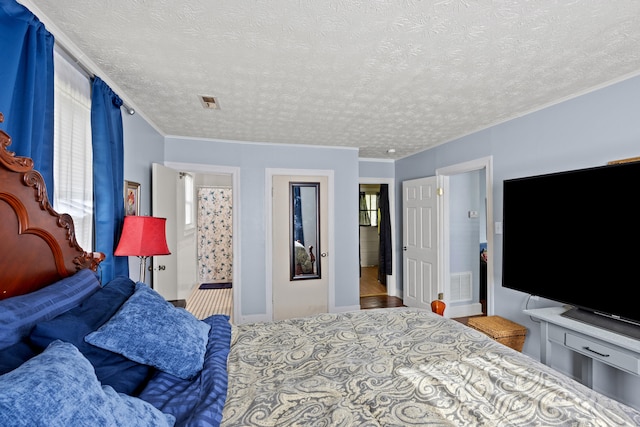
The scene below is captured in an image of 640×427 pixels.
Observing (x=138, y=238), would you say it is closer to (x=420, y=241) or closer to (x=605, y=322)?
(x=605, y=322)

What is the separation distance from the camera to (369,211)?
850 cm

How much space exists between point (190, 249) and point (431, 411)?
5478 millimetres

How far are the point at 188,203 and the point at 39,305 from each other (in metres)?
4.84

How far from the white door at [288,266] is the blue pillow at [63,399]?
3.32m

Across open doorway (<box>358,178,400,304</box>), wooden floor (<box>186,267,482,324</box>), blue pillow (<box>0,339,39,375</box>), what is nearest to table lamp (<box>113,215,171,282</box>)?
blue pillow (<box>0,339,39,375</box>)

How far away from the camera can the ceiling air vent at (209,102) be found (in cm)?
259

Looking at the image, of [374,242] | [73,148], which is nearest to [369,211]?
[374,242]

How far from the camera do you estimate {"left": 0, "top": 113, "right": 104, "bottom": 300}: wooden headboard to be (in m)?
1.17

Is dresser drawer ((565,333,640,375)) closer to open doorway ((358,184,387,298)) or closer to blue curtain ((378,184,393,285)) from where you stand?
blue curtain ((378,184,393,285))

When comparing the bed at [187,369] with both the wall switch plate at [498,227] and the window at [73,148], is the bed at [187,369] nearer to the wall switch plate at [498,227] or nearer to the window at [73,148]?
the window at [73,148]

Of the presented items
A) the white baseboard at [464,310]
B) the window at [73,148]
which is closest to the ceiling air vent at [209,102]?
the window at [73,148]

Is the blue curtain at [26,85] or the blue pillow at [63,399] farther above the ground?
the blue curtain at [26,85]

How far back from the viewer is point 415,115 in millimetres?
3023

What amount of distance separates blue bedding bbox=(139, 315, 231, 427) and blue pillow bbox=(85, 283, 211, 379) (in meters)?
0.05
